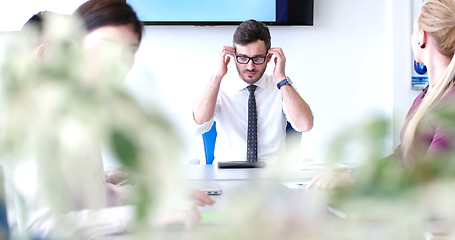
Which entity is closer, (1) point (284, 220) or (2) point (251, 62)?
(1) point (284, 220)

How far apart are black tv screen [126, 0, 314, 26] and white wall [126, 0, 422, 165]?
66 millimetres

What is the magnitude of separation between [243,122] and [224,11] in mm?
1161

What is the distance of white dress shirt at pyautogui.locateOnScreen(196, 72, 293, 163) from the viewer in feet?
10.8

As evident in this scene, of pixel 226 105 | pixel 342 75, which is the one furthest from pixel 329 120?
pixel 226 105

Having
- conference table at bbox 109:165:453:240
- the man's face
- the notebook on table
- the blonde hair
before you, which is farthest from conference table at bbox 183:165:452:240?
the man's face

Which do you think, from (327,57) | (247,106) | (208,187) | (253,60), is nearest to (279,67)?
(253,60)

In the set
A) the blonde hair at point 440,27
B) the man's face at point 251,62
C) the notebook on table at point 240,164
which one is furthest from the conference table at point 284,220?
the man's face at point 251,62

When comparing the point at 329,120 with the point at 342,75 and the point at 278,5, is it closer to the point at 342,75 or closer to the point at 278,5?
the point at 342,75

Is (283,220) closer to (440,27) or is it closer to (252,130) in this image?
(440,27)

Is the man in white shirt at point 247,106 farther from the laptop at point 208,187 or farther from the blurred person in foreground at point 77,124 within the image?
the blurred person in foreground at point 77,124

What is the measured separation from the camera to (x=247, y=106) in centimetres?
335

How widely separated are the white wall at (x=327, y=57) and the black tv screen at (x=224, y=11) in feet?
0.22

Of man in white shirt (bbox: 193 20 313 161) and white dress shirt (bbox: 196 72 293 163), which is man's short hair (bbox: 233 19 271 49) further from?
white dress shirt (bbox: 196 72 293 163)

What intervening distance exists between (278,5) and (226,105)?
1186 mm
